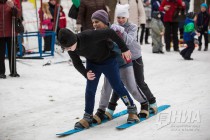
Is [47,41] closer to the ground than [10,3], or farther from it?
closer to the ground

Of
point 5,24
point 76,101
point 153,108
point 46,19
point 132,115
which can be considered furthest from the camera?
point 46,19

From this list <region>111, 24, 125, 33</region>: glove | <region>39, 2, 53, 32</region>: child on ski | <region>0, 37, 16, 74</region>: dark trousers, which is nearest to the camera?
<region>111, 24, 125, 33</region>: glove

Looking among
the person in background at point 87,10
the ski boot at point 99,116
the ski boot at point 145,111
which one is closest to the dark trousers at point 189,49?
the person in background at point 87,10

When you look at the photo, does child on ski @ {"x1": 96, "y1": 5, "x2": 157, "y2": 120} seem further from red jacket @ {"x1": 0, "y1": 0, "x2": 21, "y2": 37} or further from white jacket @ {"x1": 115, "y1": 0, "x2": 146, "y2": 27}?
white jacket @ {"x1": 115, "y1": 0, "x2": 146, "y2": 27}

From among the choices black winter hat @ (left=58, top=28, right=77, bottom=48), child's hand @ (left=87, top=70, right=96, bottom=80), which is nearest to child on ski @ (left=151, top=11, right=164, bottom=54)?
child's hand @ (left=87, top=70, right=96, bottom=80)

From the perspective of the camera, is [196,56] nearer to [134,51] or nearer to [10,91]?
[10,91]

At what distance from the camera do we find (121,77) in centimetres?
611

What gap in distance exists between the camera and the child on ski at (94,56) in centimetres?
544

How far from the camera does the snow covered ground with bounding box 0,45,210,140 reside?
224 inches

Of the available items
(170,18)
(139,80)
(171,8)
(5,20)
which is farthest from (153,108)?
(171,8)

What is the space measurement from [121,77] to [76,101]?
199 cm

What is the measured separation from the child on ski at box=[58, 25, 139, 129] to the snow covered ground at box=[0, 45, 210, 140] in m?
0.38

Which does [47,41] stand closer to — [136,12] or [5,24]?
[136,12]

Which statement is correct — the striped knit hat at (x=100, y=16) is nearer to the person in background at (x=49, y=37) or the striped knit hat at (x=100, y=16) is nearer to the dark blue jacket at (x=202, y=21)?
the person in background at (x=49, y=37)
